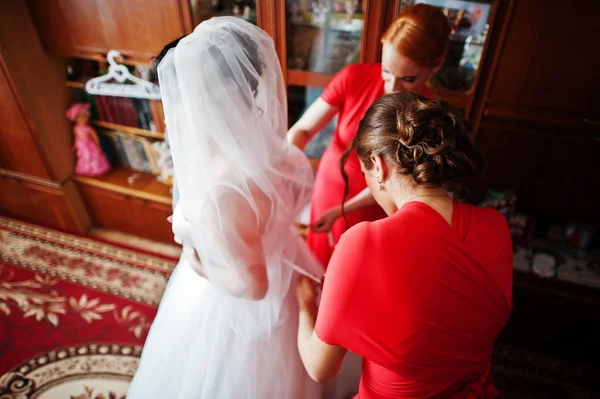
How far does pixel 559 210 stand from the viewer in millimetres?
1688

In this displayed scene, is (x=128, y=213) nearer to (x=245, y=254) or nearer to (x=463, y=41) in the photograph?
(x=245, y=254)

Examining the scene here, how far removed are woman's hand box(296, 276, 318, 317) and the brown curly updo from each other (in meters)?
0.44

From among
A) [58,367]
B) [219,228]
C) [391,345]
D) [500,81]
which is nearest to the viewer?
[391,345]

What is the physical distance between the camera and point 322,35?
173cm

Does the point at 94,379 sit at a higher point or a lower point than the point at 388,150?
lower

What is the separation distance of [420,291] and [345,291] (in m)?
0.14

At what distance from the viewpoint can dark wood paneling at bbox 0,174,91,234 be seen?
232cm

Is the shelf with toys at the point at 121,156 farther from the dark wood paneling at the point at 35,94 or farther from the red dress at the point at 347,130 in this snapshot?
the red dress at the point at 347,130

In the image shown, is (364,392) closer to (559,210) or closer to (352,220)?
(352,220)

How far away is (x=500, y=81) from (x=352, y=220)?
76cm

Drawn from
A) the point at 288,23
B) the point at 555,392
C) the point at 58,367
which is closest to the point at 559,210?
the point at 555,392

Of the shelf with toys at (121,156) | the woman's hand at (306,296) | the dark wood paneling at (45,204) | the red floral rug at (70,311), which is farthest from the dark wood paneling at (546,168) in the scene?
the dark wood paneling at (45,204)

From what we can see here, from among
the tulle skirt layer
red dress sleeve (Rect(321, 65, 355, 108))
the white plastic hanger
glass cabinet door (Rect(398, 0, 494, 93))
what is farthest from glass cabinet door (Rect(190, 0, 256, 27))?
the tulle skirt layer

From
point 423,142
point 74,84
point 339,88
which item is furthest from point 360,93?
point 74,84
